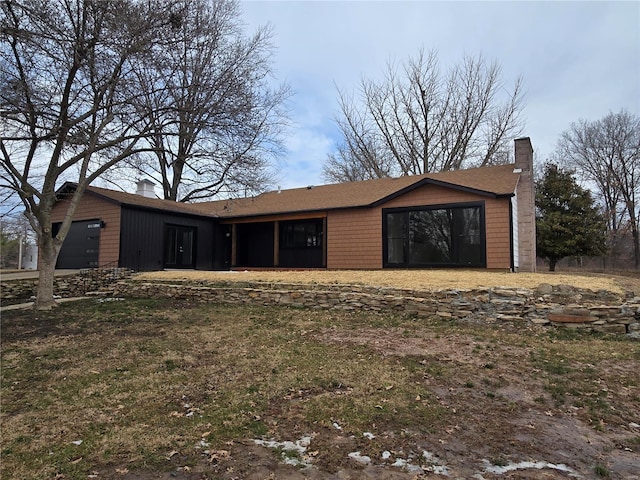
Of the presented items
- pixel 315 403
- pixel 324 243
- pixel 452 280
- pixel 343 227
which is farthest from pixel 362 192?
pixel 315 403

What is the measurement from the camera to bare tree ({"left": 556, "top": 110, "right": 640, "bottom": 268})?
25.4 meters

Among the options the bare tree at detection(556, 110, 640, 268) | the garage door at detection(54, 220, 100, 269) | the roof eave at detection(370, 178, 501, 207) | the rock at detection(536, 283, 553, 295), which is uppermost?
the bare tree at detection(556, 110, 640, 268)

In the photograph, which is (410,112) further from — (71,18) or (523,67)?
(71,18)

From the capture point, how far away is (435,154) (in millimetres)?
23641

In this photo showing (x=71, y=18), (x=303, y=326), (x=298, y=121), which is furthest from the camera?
(x=298, y=121)

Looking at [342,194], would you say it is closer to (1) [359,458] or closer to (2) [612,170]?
(1) [359,458]

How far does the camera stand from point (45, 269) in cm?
842

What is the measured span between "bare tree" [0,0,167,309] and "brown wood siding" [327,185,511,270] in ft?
24.6

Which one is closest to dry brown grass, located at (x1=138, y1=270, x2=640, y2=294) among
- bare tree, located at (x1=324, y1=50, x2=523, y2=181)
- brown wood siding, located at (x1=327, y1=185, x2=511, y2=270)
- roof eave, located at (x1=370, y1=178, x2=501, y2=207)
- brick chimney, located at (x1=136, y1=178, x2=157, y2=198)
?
brown wood siding, located at (x1=327, y1=185, x2=511, y2=270)

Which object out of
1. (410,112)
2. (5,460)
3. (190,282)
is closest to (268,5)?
(190,282)

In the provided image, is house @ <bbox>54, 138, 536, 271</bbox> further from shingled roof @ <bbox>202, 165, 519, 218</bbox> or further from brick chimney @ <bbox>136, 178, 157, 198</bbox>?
brick chimney @ <bbox>136, 178, 157, 198</bbox>

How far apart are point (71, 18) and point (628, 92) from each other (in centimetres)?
2568

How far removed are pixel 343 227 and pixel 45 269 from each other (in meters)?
8.93

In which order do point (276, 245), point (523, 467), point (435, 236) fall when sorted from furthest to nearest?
1. point (276, 245)
2. point (435, 236)
3. point (523, 467)
